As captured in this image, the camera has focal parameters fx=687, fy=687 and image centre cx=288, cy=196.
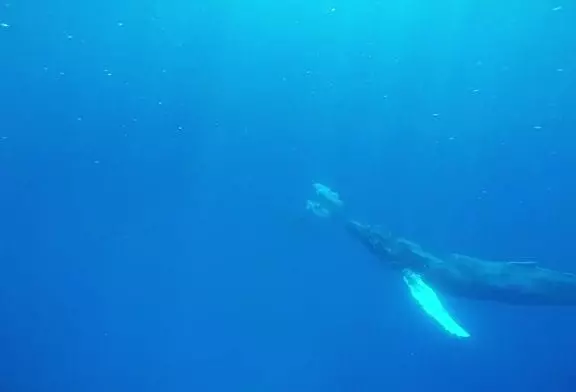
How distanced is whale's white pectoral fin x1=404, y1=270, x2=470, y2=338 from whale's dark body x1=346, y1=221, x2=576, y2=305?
0.59ft

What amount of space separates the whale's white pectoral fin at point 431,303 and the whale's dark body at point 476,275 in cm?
18

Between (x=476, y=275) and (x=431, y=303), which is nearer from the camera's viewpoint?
(x=431, y=303)

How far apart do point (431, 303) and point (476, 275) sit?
0.92 meters

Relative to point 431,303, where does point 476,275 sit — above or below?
above

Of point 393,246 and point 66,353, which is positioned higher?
point 393,246

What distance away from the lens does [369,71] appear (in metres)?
22.8

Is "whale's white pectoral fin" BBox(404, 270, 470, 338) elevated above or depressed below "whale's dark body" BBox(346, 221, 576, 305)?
below

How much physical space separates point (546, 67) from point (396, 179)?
255 inches

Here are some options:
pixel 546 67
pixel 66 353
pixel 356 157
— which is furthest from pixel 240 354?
pixel 546 67

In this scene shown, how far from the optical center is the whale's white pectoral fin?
35.3 ft

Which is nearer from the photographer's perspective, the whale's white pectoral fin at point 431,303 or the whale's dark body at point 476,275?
the whale's white pectoral fin at point 431,303

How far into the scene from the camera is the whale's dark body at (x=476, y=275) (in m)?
11.1

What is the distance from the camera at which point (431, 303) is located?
36.6ft

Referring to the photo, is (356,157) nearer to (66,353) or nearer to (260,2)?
(260,2)
